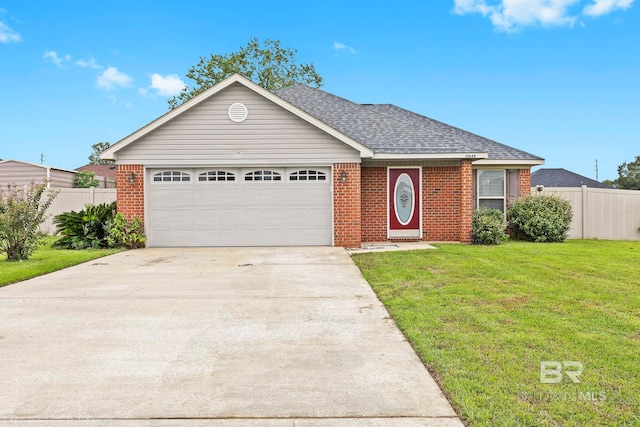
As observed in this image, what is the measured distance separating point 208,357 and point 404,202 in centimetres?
1048

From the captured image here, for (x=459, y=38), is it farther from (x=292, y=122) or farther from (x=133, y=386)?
(x=133, y=386)

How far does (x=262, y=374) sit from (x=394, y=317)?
2.16 m

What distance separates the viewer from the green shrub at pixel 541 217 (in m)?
13.8

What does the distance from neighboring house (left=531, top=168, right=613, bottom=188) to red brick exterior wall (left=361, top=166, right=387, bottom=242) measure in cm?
2174

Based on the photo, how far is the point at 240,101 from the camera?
41.6ft

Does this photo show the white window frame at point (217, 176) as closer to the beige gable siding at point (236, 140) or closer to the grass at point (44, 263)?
the beige gable siding at point (236, 140)

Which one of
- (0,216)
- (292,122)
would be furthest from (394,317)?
(0,216)

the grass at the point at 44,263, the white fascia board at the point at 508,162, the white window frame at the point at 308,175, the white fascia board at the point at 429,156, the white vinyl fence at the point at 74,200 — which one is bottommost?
the grass at the point at 44,263

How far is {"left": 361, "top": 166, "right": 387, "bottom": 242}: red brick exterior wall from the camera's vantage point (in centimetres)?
1380

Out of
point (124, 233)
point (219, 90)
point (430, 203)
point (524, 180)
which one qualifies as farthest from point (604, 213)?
point (124, 233)

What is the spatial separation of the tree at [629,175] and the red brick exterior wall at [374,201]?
5052 centimetres

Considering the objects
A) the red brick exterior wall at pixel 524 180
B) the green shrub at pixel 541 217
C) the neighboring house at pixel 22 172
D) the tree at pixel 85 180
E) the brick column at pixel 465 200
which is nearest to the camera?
the brick column at pixel 465 200

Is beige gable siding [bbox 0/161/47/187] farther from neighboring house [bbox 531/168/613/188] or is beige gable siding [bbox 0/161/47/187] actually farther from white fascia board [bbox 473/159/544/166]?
neighboring house [bbox 531/168/613/188]

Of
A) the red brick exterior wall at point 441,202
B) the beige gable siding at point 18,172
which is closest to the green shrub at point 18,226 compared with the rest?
the red brick exterior wall at point 441,202
